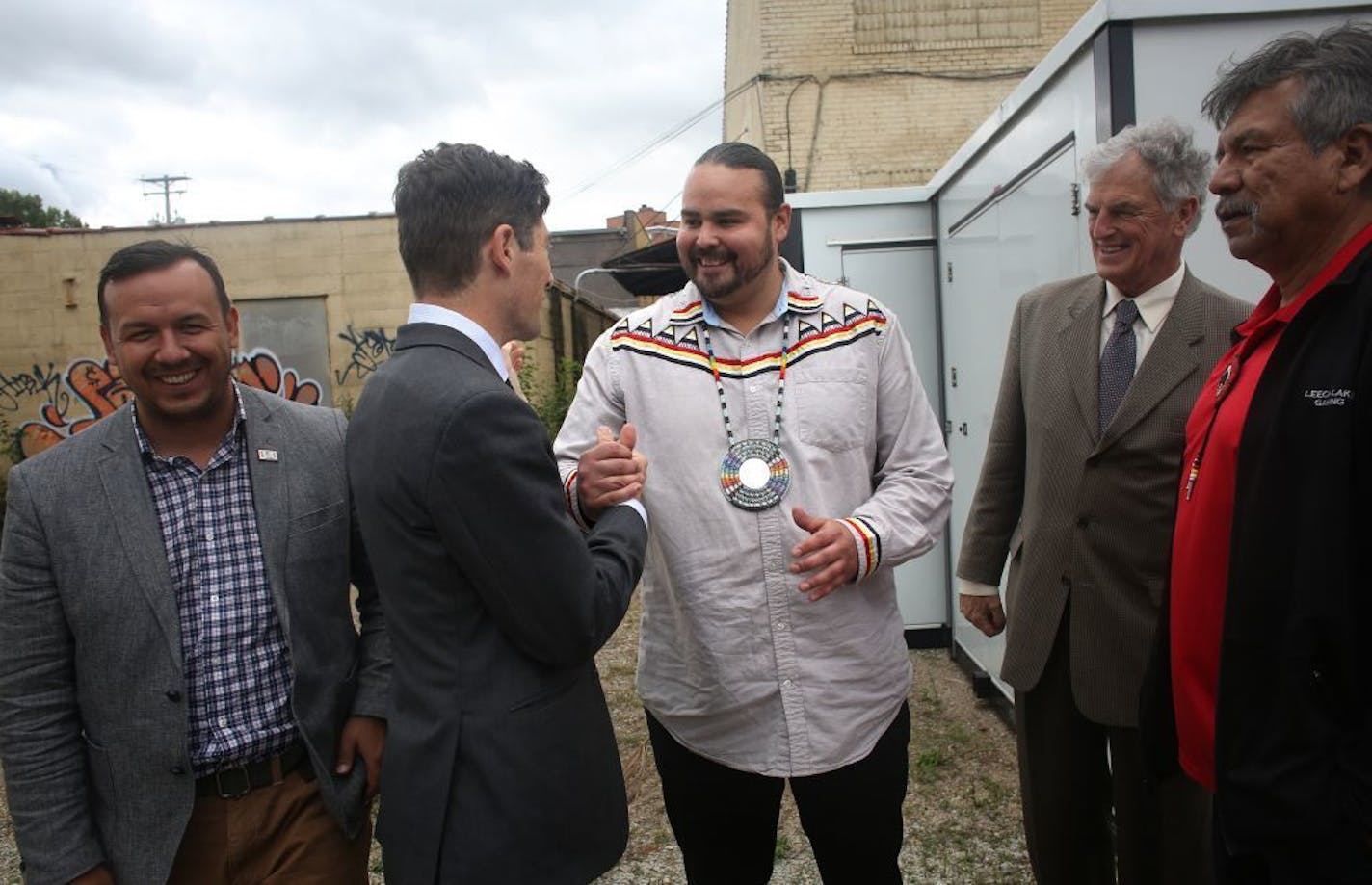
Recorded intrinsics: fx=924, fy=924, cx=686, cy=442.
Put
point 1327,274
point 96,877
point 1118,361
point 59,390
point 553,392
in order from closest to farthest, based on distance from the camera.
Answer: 1. point 1327,274
2. point 96,877
3. point 1118,361
4. point 553,392
5. point 59,390

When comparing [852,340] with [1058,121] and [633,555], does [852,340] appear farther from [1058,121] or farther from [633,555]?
[1058,121]

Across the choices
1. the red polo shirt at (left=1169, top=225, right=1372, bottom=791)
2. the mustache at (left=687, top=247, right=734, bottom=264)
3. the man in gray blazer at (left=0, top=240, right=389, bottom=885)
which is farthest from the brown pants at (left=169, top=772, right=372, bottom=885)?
the red polo shirt at (left=1169, top=225, right=1372, bottom=791)

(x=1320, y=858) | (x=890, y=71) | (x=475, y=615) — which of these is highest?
(x=890, y=71)

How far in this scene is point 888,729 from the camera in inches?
85.4

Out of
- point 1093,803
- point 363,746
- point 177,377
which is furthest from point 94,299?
point 1093,803

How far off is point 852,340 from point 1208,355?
2.77 feet

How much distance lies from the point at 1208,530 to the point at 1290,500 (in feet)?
0.88

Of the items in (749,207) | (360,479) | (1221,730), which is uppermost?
(749,207)

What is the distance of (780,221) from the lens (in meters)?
2.28

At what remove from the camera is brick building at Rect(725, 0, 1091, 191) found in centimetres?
1183

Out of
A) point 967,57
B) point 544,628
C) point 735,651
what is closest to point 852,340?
point 735,651

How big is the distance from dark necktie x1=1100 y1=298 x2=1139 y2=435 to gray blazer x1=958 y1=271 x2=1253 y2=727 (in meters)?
0.03

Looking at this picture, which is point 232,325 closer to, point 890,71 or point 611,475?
point 611,475

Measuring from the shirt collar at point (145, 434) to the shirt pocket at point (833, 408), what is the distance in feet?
4.04
